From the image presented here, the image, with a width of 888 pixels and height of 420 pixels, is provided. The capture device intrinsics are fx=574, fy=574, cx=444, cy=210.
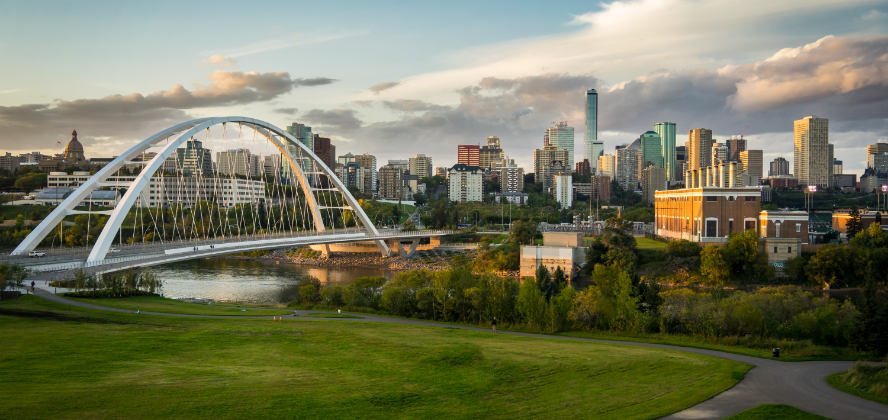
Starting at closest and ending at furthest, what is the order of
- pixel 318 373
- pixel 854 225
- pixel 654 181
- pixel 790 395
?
pixel 790 395 < pixel 318 373 < pixel 854 225 < pixel 654 181

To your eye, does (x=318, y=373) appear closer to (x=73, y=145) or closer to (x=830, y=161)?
(x=73, y=145)

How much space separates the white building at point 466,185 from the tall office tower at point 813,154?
94.7m

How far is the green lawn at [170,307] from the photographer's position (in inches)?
1035

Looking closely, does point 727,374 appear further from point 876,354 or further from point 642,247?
point 642,247

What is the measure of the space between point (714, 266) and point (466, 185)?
87451 millimetres

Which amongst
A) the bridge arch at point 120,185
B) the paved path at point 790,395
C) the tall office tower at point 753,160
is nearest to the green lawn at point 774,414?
the paved path at point 790,395

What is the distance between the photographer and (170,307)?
1085 inches

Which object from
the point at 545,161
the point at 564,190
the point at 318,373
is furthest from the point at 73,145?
the point at 545,161

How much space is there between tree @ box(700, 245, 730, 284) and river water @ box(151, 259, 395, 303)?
1179 inches

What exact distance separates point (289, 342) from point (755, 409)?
46.7 ft

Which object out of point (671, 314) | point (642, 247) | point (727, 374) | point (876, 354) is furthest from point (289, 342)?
point (642, 247)

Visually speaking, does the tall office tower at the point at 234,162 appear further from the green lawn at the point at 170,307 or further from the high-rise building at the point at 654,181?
the high-rise building at the point at 654,181

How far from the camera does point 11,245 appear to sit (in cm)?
5288

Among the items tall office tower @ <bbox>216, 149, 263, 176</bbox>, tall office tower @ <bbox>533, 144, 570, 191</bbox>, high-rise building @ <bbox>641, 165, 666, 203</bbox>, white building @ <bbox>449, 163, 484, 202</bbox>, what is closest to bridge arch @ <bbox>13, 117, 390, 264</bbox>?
tall office tower @ <bbox>216, 149, 263, 176</bbox>
